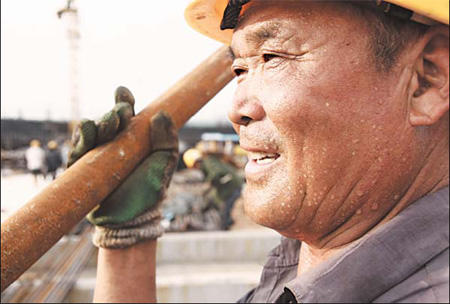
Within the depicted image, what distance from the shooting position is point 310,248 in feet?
4.89

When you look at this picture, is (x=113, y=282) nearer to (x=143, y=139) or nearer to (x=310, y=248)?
(x=143, y=139)

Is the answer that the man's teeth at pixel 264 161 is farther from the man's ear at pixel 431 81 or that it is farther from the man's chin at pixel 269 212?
the man's ear at pixel 431 81

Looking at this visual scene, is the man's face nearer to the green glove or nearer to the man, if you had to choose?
the man

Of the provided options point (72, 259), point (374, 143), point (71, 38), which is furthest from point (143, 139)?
point (71, 38)

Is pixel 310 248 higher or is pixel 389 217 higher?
pixel 389 217

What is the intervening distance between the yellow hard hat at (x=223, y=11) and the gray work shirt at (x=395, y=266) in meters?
0.49

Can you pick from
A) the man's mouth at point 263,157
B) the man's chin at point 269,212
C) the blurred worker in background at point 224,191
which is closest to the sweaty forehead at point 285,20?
the man's mouth at point 263,157

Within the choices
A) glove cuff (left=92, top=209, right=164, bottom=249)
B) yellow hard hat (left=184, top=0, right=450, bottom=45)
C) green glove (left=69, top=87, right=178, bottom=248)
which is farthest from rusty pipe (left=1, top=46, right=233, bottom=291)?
yellow hard hat (left=184, top=0, right=450, bottom=45)

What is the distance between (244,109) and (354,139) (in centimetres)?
36

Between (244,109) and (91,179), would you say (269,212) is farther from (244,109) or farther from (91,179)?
(91,179)

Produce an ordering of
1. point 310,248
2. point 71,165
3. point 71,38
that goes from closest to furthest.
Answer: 1. point 310,248
2. point 71,165
3. point 71,38

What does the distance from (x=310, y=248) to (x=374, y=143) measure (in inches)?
19.0

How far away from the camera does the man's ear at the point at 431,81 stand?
1175 millimetres

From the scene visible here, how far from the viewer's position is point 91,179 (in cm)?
196
